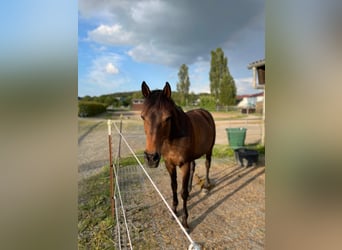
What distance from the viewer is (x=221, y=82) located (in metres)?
19.6

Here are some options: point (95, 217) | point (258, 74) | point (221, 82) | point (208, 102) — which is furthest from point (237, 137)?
point (221, 82)

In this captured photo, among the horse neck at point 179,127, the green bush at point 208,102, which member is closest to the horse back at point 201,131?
the horse neck at point 179,127

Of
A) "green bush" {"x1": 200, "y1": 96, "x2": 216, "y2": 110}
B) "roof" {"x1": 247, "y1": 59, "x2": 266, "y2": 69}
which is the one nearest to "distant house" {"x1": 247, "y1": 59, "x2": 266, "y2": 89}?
"roof" {"x1": 247, "y1": 59, "x2": 266, "y2": 69}

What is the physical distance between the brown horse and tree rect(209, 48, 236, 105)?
52.3ft

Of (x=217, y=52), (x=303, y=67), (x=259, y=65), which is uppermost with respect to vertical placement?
(x=217, y=52)

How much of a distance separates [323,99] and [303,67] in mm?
86

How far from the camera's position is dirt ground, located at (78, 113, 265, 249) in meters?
1.97

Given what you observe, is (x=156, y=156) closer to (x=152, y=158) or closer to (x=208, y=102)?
(x=152, y=158)

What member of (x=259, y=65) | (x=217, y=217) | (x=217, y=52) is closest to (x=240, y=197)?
(x=217, y=217)

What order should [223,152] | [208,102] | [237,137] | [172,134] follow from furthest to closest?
1. [208,102]
2. [223,152]
3. [237,137]
4. [172,134]

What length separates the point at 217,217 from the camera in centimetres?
241

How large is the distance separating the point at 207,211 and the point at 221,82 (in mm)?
18132

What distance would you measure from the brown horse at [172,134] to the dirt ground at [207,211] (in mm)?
205

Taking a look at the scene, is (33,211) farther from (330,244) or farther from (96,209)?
(96,209)
